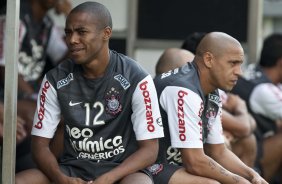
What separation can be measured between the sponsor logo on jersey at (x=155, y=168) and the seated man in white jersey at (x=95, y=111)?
22 centimetres

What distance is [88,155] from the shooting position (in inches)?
209

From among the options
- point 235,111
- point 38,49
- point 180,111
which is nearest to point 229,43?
point 180,111

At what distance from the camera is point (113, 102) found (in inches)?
208

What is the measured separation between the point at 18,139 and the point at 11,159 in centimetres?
108

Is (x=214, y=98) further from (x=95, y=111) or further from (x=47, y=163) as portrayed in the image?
(x=47, y=163)

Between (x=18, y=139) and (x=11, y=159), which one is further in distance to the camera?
(x=18, y=139)

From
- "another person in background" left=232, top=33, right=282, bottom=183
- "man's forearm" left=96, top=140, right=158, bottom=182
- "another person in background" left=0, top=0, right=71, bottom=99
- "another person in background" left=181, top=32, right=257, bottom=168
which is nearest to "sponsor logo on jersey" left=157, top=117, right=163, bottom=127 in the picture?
"man's forearm" left=96, top=140, right=158, bottom=182

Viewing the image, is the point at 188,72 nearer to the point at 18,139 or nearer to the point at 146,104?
the point at 146,104

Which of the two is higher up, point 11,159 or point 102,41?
point 102,41

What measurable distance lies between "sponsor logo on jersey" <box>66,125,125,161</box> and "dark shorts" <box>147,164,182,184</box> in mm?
274

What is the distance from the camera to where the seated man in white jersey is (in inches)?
206

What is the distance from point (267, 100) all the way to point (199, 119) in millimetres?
2343

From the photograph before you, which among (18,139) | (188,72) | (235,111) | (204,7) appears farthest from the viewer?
(204,7)

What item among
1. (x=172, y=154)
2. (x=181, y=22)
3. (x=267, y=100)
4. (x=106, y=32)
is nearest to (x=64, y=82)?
(x=106, y=32)
